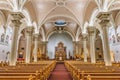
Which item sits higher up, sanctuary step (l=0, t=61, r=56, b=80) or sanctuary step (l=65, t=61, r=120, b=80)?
sanctuary step (l=0, t=61, r=56, b=80)

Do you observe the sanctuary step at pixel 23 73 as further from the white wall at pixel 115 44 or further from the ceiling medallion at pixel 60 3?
the white wall at pixel 115 44

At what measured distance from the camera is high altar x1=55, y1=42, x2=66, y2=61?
27938 mm

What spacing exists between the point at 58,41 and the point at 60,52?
3107 millimetres

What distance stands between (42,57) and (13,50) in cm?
1612

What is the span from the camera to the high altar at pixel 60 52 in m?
27.9

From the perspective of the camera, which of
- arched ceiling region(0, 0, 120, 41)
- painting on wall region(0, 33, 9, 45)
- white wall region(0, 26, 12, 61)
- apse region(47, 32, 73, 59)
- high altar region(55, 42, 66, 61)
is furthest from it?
apse region(47, 32, 73, 59)

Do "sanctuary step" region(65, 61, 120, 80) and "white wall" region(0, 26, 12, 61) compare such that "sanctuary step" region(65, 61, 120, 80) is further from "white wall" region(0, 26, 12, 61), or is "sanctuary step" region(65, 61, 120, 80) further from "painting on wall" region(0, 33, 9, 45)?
"painting on wall" region(0, 33, 9, 45)

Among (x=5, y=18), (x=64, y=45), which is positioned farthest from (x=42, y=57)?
(x=5, y=18)

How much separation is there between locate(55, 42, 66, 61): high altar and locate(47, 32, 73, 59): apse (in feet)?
3.62

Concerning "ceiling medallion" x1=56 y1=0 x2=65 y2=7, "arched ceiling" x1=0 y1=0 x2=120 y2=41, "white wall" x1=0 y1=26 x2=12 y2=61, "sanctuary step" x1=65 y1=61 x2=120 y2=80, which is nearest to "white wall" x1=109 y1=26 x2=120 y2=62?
"arched ceiling" x1=0 y1=0 x2=120 y2=41

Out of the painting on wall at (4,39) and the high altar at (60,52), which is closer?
the painting on wall at (4,39)

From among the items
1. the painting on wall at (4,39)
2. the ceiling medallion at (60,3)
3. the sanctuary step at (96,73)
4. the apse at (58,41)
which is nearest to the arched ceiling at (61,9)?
the ceiling medallion at (60,3)

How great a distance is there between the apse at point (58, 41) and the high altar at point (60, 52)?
110cm

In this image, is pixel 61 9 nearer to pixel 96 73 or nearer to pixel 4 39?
pixel 4 39
